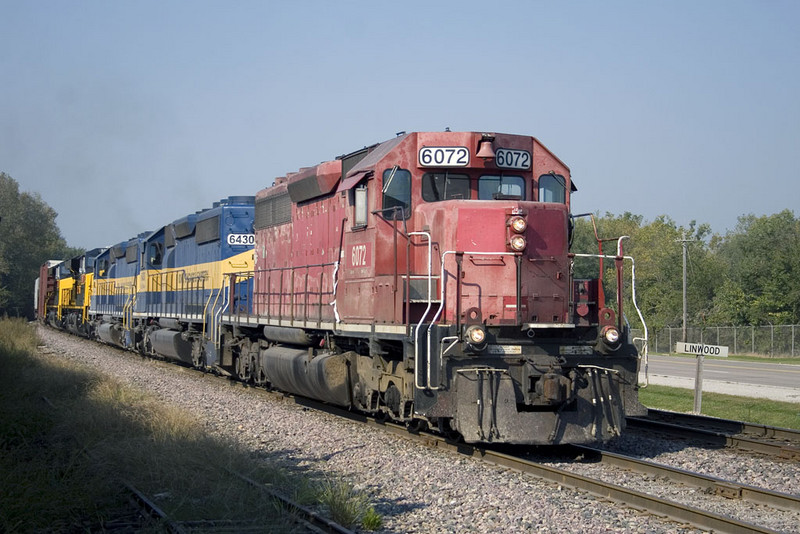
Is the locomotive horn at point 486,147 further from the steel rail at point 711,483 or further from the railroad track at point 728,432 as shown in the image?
the railroad track at point 728,432

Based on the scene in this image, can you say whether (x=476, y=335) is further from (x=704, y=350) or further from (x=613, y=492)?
(x=704, y=350)

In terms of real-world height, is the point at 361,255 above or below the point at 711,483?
above

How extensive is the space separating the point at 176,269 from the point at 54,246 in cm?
6791

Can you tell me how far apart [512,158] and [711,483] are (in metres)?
4.31

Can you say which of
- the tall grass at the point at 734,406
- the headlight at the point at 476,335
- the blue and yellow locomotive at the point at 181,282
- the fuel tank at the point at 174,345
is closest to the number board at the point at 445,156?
the headlight at the point at 476,335

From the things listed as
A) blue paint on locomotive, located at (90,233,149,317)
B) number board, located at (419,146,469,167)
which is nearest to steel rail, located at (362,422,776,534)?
number board, located at (419,146,469,167)

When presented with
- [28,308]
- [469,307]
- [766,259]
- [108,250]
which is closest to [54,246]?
[28,308]

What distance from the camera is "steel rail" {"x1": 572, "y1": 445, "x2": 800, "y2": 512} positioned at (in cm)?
682

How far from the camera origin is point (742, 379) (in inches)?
868

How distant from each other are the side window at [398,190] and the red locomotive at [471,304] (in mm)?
17

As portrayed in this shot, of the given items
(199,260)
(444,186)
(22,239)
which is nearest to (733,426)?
(444,186)

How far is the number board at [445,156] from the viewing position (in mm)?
9508

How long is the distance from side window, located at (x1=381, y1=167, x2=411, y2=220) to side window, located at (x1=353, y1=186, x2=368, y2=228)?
56 centimetres

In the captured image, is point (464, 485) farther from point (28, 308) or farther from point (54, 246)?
point (54, 246)
